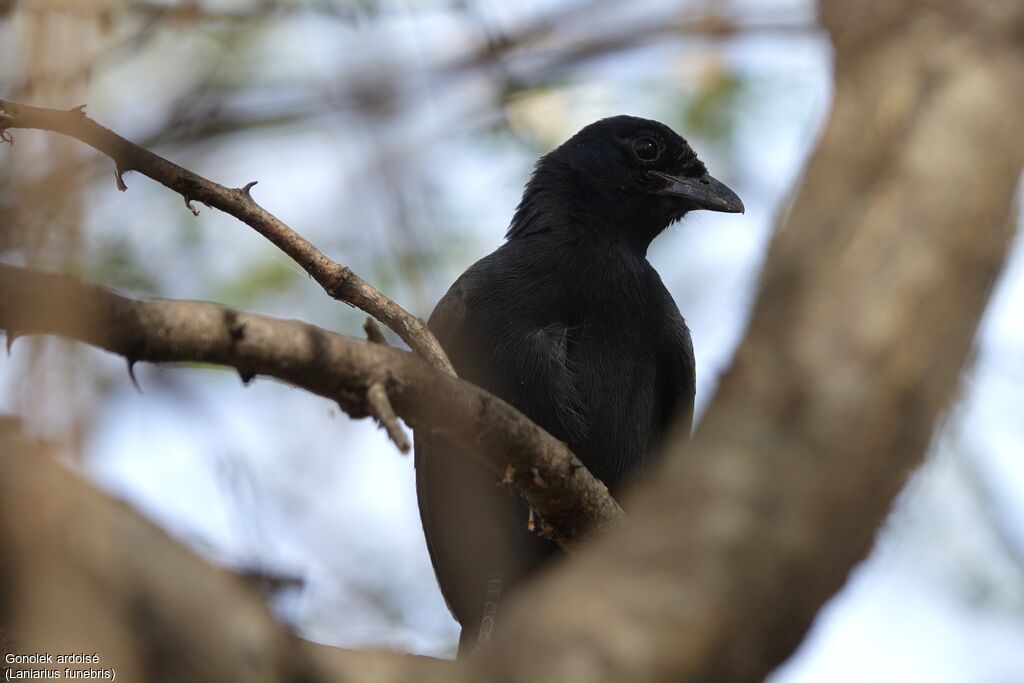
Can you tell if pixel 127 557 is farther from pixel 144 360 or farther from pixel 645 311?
pixel 645 311

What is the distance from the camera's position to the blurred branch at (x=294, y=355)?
6.55 ft

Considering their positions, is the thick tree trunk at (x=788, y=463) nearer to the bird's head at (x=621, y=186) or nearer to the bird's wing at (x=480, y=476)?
the bird's wing at (x=480, y=476)

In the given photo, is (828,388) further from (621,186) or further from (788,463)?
(621,186)

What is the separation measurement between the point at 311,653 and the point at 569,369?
2936 millimetres

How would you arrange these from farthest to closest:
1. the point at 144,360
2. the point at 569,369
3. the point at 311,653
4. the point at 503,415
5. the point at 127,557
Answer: the point at 569,369
the point at 503,415
the point at 144,360
the point at 311,653
the point at 127,557

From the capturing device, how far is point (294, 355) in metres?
2.49

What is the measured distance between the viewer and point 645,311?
203 inches

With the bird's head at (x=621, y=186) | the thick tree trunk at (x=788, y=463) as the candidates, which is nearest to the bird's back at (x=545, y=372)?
the bird's head at (x=621, y=186)

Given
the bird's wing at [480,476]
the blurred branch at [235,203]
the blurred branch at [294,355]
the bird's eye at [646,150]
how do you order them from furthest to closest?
the bird's eye at [646,150] < the bird's wing at [480,476] < the blurred branch at [235,203] < the blurred branch at [294,355]

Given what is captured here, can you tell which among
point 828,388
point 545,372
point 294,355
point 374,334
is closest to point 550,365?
point 545,372

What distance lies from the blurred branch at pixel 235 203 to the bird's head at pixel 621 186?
2.01m

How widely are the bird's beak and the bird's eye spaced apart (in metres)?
0.09

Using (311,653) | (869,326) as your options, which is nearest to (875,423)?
(869,326)

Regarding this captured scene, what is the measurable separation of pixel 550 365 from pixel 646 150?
59.8 inches
